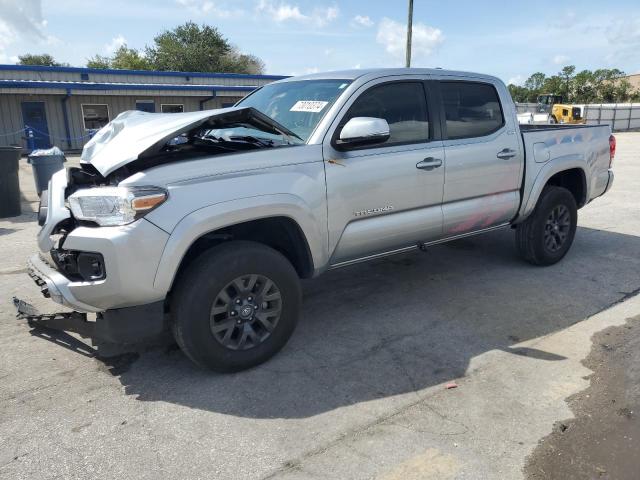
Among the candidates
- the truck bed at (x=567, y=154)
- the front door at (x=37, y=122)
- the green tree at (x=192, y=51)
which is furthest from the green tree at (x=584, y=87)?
the truck bed at (x=567, y=154)

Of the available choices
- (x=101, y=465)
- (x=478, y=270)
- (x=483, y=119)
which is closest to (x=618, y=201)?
(x=478, y=270)

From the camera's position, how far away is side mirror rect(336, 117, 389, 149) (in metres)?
3.47

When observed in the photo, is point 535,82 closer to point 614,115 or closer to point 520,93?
point 520,93

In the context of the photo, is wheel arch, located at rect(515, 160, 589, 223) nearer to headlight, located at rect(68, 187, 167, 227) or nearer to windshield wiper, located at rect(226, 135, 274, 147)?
windshield wiper, located at rect(226, 135, 274, 147)

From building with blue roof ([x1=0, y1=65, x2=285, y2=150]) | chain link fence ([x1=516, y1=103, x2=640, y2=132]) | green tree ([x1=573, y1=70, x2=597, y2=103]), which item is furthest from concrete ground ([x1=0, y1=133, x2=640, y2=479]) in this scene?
green tree ([x1=573, y1=70, x2=597, y2=103])

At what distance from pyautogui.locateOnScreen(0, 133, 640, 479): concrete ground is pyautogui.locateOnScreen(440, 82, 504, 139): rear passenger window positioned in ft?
4.96

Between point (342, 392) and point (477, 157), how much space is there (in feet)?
8.07

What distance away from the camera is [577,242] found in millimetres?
6582

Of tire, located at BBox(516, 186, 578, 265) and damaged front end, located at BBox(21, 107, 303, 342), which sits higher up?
damaged front end, located at BBox(21, 107, 303, 342)

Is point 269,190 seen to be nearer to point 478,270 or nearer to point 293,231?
point 293,231

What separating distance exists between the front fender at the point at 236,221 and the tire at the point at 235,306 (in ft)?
0.58

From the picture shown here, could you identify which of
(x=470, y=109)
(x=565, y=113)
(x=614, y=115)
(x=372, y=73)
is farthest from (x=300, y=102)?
(x=614, y=115)

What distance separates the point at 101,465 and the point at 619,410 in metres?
2.88

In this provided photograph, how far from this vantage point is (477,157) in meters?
4.50
